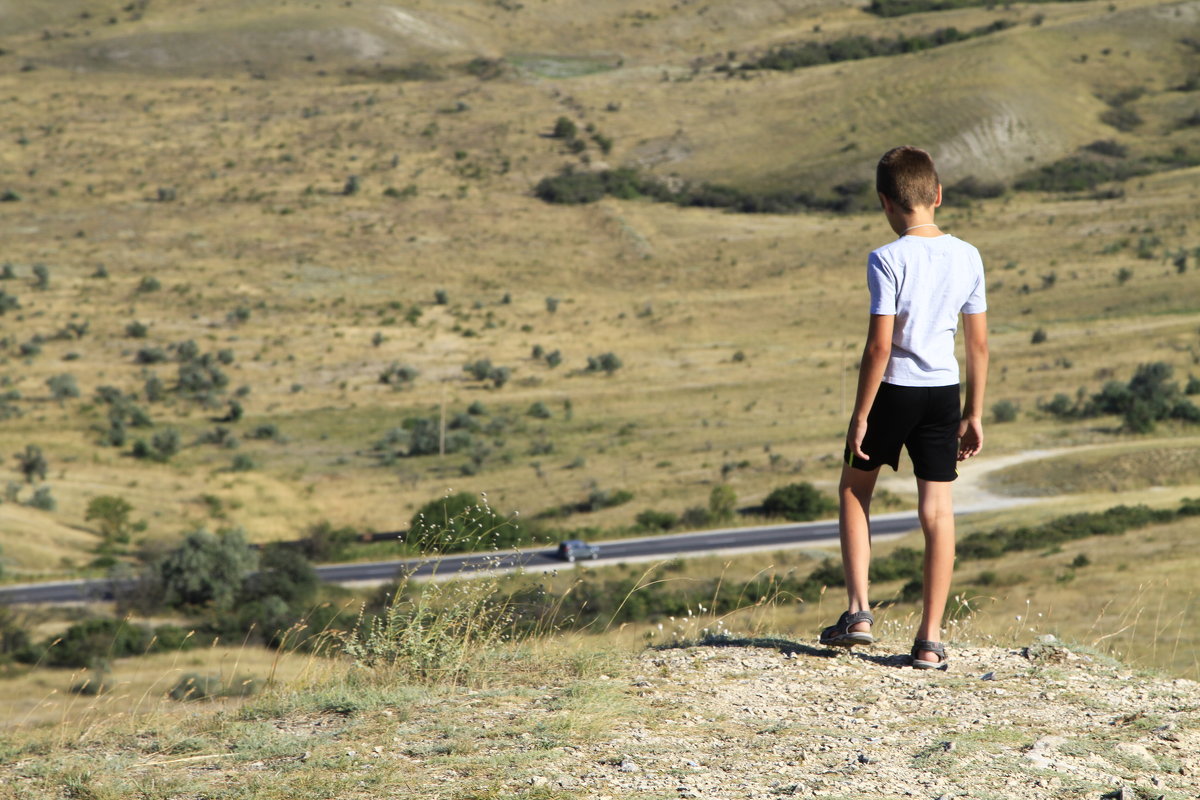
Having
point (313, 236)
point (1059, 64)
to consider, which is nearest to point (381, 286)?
point (313, 236)

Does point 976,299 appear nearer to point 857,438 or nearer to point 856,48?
point 857,438

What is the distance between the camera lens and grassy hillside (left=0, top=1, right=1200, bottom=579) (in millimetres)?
51906

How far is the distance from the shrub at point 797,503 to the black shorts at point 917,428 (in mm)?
36185

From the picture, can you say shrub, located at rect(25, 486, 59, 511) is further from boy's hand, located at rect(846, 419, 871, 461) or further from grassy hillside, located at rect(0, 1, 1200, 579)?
boy's hand, located at rect(846, 419, 871, 461)

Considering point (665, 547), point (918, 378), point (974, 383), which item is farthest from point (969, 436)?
point (665, 547)

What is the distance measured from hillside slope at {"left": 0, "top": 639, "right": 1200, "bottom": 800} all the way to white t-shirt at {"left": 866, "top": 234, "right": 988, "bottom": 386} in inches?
56.1

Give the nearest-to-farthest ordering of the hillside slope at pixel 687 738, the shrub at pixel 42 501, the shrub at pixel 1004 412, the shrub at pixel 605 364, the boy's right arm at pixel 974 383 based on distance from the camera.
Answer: the hillside slope at pixel 687 738 → the boy's right arm at pixel 974 383 → the shrub at pixel 42 501 → the shrub at pixel 1004 412 → the shrub at pixel 605 364

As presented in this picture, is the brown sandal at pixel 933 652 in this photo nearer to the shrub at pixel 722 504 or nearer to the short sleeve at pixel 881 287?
the short sleeve at pixel 881 287

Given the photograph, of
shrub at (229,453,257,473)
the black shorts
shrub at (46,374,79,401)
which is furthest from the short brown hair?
shrub at (46,374,79,401)

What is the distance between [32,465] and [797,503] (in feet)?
102

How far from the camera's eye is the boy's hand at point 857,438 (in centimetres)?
513

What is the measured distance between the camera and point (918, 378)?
523cm

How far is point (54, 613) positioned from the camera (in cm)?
3006

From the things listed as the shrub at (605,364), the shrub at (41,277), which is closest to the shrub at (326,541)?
the shrub at (605,364)
